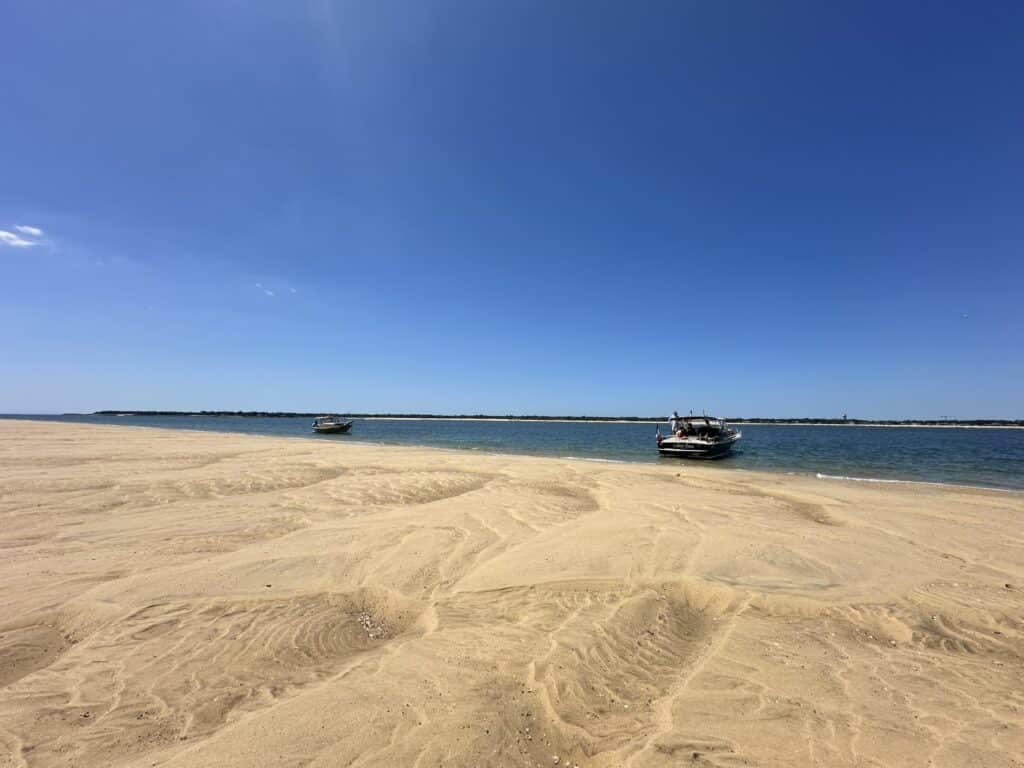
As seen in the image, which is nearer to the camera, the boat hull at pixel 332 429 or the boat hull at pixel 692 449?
the boat hull at pixel 692 449

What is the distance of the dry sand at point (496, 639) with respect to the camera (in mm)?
3432

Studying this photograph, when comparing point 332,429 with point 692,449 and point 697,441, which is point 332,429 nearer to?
point 692,449

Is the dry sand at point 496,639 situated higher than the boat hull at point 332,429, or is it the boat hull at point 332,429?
the boat hull at point 332,429

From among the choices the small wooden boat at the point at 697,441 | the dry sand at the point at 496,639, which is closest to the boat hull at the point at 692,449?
the small wooden boat at the point at 697,441

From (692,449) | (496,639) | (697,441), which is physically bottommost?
(496,639)

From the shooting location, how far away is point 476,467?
20.5m

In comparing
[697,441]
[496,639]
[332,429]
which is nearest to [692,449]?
[697,441]

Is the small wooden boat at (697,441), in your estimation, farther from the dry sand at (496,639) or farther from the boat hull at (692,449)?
the dry sand at (496,639)

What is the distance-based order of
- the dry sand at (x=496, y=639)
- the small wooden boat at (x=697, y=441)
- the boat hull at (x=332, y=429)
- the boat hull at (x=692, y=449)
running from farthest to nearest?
the boat hull at (x=332, y=429), the small wooden boat at (x=697, y=441), the boat hull at (x=692, y=449), the dry sand at (x=496, y=639)

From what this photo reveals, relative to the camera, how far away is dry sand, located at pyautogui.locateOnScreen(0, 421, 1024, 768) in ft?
11.3

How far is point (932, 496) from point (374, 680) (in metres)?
20.7

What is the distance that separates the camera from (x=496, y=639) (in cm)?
501

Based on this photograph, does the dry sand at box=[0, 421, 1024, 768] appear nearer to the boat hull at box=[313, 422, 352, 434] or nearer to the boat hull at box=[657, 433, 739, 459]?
the boat hull at box=[657, 433, 739, 459]

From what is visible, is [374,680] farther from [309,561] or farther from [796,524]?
[796,524]
